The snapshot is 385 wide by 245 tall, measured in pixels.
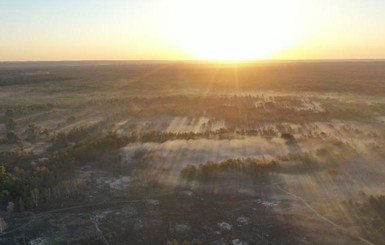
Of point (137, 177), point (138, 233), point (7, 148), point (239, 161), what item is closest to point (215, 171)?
point (239, 161)

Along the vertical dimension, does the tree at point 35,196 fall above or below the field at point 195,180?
above

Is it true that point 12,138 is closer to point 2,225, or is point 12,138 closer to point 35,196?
point 35,196

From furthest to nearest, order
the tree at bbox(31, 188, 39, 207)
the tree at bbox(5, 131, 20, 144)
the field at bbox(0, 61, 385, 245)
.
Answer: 1. the tree at bbox(5, 131, 20, 144)
2. the tree at bbox(31, 188, 39, 207)
3. the field at bbox(0, 61, 385, 245)

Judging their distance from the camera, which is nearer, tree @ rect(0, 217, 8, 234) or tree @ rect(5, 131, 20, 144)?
tree @ rect(0, 217, 8, 234)

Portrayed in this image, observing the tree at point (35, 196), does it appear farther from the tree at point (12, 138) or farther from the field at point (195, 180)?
the tree at point (12, 138)

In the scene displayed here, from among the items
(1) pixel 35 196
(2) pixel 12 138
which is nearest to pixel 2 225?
(1) pixel 35 196

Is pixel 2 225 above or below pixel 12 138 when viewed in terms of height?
above

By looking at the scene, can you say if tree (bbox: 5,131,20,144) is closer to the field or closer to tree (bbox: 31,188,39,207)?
the field

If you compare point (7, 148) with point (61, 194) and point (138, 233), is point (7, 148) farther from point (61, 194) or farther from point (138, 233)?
point (138, 233)

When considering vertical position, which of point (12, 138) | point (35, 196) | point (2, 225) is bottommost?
point (12, 138)

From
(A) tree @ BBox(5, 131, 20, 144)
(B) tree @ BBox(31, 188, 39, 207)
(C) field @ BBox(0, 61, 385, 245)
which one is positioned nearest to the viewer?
(C) field @ BBox(0, 61, 385, 245)

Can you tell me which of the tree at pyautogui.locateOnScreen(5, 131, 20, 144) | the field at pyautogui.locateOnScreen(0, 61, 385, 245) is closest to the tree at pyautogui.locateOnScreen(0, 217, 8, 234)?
the field at pyautogui.locateOnScreen(0, 61, 385, 245)

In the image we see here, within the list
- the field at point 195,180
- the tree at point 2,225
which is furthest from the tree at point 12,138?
the tree at point 2,225
